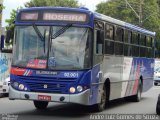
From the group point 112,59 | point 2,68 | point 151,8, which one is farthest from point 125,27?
point 151,8

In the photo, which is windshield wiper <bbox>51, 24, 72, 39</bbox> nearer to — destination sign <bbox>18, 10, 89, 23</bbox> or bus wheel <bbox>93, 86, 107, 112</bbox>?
destination sign <bbox>18, 10, 89, 23</bbox>

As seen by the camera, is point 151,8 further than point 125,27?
Yes

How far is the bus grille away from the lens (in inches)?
574

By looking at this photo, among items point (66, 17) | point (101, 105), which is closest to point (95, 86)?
point (101, 105)

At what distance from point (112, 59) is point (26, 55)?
3.57 meters

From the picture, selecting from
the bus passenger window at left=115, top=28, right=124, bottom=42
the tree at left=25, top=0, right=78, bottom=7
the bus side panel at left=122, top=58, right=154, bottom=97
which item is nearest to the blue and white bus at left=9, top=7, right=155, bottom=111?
the bus passenger window at left=115, top=28, right=124, bottom=42

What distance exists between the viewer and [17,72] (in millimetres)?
14977

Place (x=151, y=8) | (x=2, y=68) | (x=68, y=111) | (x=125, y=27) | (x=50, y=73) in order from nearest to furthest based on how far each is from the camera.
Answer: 1. (x=50, y=73)
2. (x=68, y=111)
3. (x=125, y=27)
4. (x=2, y=68)
5. (x=151, y=8)

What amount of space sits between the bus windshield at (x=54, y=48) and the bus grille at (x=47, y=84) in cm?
36

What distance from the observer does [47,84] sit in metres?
14.7

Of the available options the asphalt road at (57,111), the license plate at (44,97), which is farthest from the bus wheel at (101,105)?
the license plate at (44,97)

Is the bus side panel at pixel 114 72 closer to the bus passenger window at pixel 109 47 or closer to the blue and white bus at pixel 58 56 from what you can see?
the bus passenger window at pixel 109 47

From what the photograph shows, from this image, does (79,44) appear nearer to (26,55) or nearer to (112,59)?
(26,55)

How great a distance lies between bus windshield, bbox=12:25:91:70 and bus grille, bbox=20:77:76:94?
36 cm
